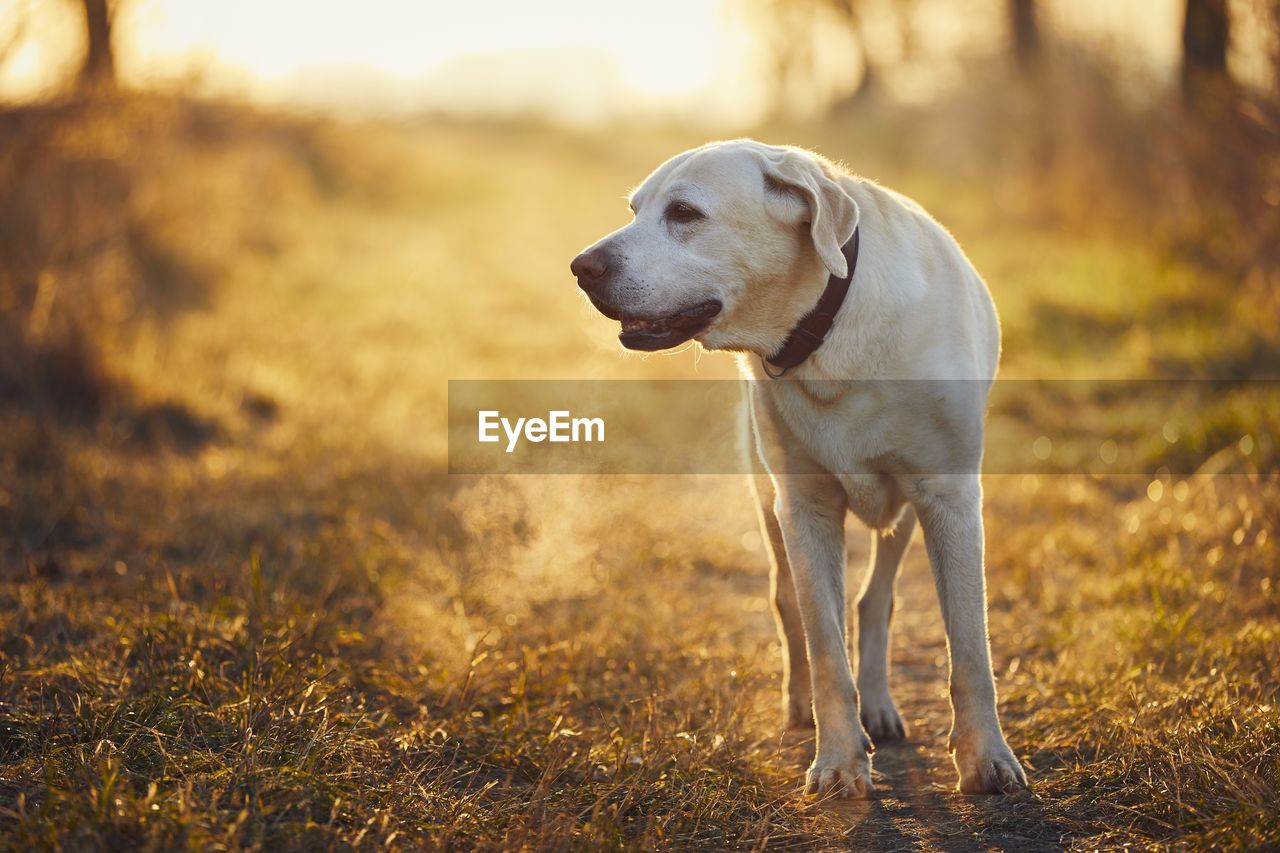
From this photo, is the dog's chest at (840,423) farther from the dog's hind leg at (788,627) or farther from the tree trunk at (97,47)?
the tree trunk at (97,47)

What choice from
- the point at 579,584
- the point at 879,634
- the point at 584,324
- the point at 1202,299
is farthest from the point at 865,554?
the point at 584,324

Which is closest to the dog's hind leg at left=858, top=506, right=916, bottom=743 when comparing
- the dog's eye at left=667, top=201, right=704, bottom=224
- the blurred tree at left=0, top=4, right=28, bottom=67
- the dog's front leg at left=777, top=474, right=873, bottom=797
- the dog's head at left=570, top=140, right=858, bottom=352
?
the dog's front leg at left=777, top=474, right=873, bottom=797

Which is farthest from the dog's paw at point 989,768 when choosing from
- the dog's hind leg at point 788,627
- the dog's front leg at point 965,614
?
the dog's hind leg at point 788,627

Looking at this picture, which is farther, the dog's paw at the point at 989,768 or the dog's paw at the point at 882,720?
the dog's paw at the point at 882,720

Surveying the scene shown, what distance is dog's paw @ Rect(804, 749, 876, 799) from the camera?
3.17 metres

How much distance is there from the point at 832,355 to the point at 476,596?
204cm

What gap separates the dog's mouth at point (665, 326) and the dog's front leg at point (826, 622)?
0.51 meters

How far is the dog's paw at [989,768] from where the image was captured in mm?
3139

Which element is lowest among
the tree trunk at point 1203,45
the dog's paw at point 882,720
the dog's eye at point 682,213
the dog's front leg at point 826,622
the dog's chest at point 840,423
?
the dog's paw at point 882,720

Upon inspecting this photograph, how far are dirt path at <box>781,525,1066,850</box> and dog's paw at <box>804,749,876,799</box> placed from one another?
28 millimetres

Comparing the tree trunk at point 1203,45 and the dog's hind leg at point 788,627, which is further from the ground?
the tree trunk at point 1203,45

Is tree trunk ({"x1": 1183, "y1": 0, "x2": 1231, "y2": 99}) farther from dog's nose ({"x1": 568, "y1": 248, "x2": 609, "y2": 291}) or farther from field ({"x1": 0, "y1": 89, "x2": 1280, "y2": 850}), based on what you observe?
dog's nose ({"x1": 568, "y1": 248, "x2": 609, "y2": 291})

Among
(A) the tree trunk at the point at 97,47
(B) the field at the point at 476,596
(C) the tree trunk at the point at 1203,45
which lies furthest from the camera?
(C) the tree trunk at the point at 1203,45

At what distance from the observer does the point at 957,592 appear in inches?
128
